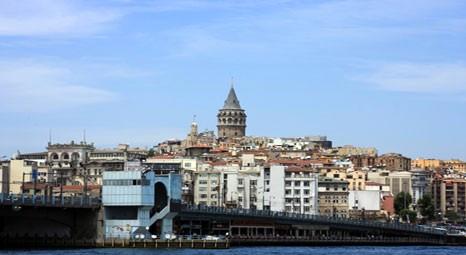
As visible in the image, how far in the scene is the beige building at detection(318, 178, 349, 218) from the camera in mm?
174125

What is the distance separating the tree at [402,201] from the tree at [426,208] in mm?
2202

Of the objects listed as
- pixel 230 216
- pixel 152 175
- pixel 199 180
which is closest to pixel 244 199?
pixel 199 180

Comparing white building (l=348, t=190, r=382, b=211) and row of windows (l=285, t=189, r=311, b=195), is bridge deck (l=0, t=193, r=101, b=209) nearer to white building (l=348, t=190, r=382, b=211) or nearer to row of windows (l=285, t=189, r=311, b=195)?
row of windows (l=285, t=189, r=311, b=195)

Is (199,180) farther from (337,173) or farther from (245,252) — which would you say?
(245,252)

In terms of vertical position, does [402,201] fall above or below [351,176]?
below

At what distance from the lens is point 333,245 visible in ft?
439

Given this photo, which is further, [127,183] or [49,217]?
[127,183]

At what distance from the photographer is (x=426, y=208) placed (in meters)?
192

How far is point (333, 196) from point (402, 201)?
16.5 m

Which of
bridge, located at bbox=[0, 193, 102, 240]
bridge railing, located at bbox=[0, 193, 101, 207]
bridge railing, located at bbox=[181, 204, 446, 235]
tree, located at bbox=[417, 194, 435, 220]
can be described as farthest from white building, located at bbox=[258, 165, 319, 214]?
bridge railing, located at bbox=[0, 193, 101, 207]

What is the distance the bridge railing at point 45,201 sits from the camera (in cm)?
9901

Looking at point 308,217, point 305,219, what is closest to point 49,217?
point 305,219

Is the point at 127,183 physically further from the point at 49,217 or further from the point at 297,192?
the point at 297,192

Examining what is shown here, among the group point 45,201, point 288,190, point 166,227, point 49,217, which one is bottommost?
point 166,227
